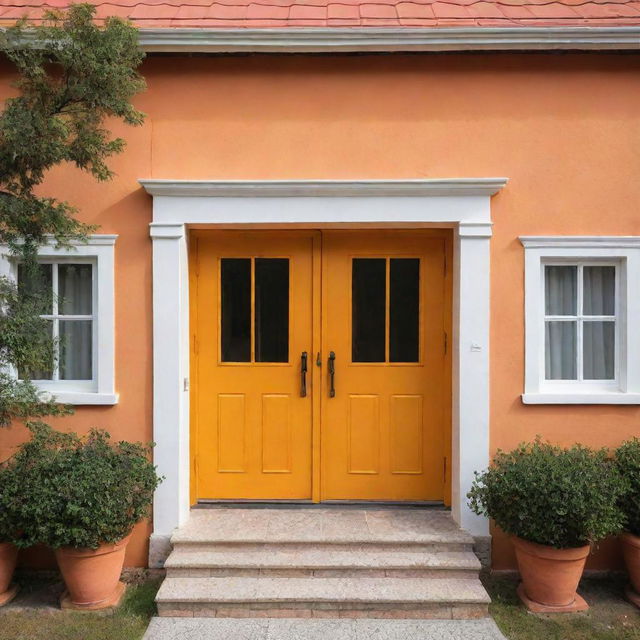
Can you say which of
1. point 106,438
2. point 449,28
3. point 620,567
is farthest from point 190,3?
point 620,567

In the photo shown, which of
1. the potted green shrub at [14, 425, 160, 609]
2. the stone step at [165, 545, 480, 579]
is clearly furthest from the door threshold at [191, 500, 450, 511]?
the potted green shrub at [14, 425, 160, 609]

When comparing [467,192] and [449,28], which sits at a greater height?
[449,28]

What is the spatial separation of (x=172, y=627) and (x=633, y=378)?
156 inches

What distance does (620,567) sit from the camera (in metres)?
4.57

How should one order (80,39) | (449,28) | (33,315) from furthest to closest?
(449,28) < (33,315) < (80,39)

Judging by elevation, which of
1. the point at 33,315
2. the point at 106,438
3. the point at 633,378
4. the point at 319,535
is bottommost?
the point at 319,535

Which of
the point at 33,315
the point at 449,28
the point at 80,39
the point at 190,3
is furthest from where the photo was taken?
the point at 190,3

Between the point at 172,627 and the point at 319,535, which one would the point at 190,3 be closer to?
the point at 319,535

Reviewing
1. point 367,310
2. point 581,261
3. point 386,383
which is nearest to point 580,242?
point 581,261

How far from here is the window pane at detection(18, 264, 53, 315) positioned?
3.92m

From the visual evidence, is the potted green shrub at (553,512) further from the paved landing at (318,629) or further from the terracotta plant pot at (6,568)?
the terracotta plant pot at (6,568)

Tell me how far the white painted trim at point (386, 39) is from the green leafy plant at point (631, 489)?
3205 millimetres

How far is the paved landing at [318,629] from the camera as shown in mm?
3699

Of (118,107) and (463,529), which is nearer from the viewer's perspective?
(118,107)
